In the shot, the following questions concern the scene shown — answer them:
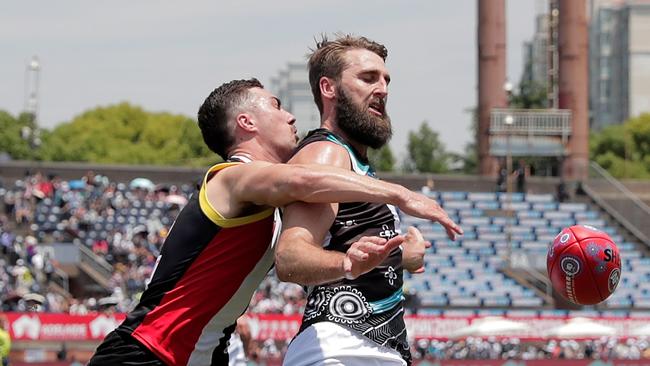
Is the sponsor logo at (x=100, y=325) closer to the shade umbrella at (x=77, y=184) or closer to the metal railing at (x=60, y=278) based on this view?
the metal railing at (x=60, y=278)

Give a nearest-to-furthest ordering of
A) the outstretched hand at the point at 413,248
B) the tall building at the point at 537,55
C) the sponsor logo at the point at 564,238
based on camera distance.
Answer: the outstretched hand at the point at 413,248 → the sponsor logo at the point at 564,238 → the tall building at the point at 537,55

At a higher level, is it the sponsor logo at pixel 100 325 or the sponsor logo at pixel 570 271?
the sponsor logo at pixel 570 271

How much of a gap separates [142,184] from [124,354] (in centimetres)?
3557

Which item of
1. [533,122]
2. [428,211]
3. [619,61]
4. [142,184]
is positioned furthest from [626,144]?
[428,211]

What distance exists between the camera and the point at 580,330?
1158 inches

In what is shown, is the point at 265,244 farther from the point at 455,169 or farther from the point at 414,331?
the point at 455,169

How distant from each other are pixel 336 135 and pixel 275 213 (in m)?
0.46

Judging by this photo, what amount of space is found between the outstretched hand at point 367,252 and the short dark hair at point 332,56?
109 cm

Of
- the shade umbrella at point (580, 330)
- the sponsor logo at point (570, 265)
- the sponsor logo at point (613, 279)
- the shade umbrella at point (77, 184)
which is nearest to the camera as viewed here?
the sponsor logo at point (613, 279)

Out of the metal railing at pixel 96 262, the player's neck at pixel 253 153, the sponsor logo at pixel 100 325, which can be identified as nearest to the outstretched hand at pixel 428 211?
the player's neck at pixel 253 153

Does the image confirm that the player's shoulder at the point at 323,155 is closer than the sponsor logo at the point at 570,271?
Yes

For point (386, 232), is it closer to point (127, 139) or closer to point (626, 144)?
point (626, 144)

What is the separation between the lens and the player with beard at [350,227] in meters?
5.66

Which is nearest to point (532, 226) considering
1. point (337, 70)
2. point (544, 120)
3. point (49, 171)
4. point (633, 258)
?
point (633, 258)
